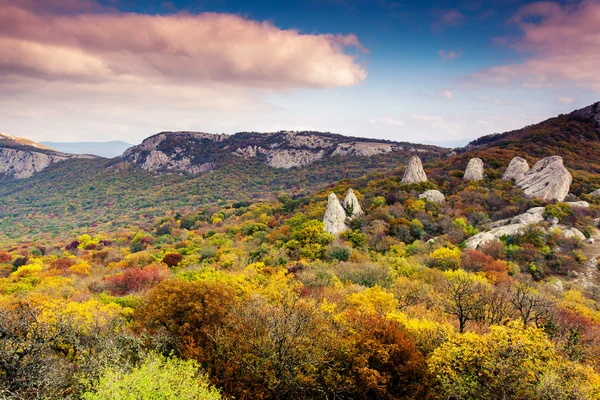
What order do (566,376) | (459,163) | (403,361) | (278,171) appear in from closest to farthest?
(566,376) < (403,361) < (459,163) < (278,171)

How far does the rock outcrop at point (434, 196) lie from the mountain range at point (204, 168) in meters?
15.7

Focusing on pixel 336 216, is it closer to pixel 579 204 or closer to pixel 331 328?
pixel 331 328

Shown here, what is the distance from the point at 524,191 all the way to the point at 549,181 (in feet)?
12.1

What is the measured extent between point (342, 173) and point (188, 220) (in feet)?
241

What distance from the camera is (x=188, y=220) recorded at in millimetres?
82688

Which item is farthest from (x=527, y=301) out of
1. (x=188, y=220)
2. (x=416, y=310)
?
(x=188, y=220)

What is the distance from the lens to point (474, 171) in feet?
201

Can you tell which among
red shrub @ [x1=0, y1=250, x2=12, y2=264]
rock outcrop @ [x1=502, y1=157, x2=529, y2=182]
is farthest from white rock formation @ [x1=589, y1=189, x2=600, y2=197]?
red shrub @ [x1=0, y1=250, x2=12, y2=264]

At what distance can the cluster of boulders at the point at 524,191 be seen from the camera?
41.2m

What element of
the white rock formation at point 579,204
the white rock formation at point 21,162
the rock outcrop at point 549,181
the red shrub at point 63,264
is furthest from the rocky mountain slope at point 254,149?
the red shrub at point 63,264

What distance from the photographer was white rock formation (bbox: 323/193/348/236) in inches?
1849

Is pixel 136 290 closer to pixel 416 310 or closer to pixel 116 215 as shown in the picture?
pixel 416 310

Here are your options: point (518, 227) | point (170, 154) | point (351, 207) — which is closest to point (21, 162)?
point (170, 154)

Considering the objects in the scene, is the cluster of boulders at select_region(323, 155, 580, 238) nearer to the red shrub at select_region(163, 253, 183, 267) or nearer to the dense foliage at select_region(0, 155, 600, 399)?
the dense foliage at select_region(0, 155, 600, 399)
